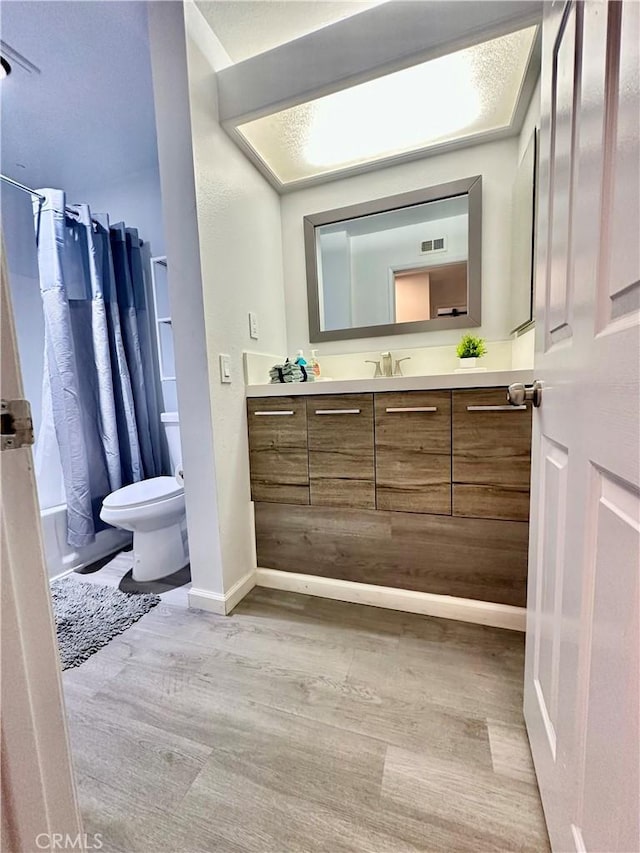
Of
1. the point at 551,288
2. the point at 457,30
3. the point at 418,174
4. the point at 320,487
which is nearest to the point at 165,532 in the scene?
the point at 320,487

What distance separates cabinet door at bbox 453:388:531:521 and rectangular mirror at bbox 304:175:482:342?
64 centimetres

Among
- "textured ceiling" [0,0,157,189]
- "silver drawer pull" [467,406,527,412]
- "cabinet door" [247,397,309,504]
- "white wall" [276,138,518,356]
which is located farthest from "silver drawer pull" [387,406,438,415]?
"textured ceiling" [0,0,157,189]

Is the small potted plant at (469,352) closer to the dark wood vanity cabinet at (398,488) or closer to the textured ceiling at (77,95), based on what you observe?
the dark wood vanity cabinet at (398,488)

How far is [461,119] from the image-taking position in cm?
147

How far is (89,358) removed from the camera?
2000mm

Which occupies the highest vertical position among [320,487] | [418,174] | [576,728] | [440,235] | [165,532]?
[418,174]

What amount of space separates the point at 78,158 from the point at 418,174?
203 cm

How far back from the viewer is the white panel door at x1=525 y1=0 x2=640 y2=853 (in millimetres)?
377

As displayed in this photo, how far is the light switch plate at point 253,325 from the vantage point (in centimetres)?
163

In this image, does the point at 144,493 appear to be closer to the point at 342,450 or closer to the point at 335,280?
the point at 342,450

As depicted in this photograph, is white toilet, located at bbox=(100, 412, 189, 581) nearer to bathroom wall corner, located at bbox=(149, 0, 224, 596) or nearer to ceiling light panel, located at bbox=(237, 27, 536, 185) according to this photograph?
bathroom wall corner, located at bbox=(149, 0, 224, 596)

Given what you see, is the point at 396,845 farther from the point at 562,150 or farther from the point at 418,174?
the point at 418,174

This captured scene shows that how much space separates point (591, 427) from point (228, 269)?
4.73ft

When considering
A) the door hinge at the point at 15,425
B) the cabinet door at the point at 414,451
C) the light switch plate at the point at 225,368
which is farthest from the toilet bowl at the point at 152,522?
the door hinge at the point at 15,425
